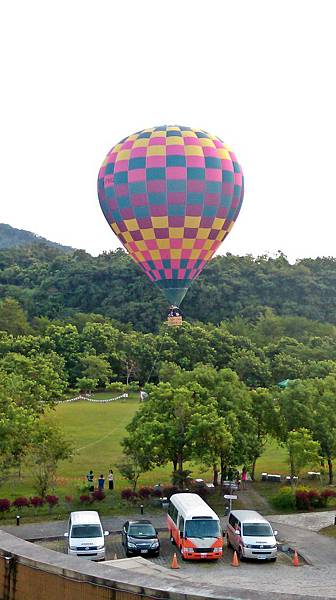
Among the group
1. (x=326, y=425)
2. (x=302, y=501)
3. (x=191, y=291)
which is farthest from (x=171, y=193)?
(x=191, y=291)

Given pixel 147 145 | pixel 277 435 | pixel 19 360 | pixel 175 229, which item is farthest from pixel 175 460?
pixel 19 360

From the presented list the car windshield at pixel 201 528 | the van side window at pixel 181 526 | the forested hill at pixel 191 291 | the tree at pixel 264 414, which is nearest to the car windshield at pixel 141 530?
the van side window at pixel 181 526

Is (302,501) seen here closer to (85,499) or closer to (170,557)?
(170,557)

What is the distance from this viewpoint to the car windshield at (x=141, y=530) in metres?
21.3

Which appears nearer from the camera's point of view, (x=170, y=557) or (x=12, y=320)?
(x=170, y=557)

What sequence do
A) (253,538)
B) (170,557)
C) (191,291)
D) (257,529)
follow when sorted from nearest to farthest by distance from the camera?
(253,538) < (257,529) < (170,557) < (191,291)

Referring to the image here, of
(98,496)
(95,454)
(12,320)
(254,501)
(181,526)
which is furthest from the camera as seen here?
(12,320)

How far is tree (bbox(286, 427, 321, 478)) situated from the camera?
2780 cm

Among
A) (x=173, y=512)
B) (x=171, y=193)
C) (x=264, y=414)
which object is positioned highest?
(x=171, y=193)

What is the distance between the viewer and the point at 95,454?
36.5 m

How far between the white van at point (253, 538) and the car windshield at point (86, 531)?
4.03 m

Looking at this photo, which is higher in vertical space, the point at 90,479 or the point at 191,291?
the point at 191,291

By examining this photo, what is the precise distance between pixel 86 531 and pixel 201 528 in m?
3.29

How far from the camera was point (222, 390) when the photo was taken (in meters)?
32.0
